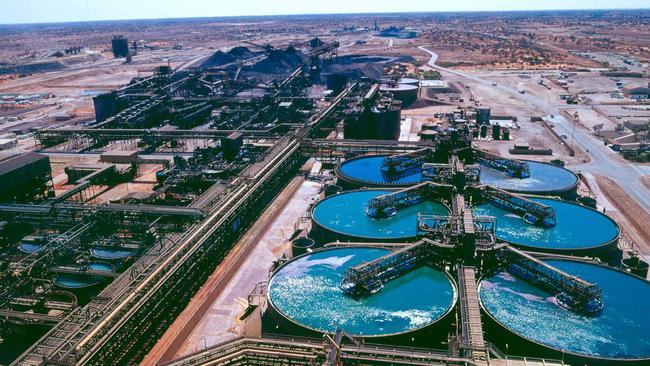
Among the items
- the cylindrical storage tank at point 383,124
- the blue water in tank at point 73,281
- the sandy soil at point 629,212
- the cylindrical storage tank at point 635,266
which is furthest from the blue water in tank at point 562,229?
the blue water in tank at point 73,281

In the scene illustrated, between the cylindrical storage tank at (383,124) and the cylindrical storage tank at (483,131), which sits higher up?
the cylindrical storage tank at (383,124)

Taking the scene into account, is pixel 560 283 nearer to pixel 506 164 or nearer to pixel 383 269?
pixel 383 269

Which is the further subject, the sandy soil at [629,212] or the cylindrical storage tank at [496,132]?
the cylindrical storage tank at [496,132]

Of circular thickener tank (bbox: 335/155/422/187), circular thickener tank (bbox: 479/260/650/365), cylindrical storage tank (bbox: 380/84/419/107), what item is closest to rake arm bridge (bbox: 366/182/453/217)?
circular thickener tank (bbox: 335/155/422/187)

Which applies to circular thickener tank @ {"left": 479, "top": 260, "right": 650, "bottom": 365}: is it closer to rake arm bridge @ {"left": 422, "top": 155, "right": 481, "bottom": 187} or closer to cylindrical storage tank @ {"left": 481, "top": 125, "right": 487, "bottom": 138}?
rake arm bridge @ {"left": 422, "top": 155, "right": 481, "bottom": 187}

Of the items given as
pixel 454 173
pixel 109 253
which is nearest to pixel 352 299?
pixel 454 173

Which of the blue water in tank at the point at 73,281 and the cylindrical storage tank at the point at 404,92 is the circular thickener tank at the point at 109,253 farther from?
the cylindrical storage tank at the point at 404,92

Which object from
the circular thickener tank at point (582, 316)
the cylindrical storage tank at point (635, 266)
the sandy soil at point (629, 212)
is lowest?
the sandy soil at point (629, 212)
